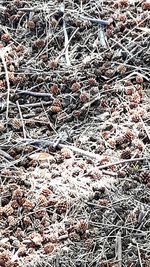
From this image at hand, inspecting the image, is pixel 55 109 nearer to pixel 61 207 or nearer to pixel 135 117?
pixel 135 117

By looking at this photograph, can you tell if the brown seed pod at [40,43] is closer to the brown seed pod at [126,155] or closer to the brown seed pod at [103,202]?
the brown seed pod at [126,155]

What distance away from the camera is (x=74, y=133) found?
2.58 meters

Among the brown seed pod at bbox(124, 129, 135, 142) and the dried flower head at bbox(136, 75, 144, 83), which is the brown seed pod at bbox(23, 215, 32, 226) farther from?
the dried flower head at bbox(136, 75, 144, 83)

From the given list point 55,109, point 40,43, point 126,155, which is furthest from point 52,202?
point 40,43

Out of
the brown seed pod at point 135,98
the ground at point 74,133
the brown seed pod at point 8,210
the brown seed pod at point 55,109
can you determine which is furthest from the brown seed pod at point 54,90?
the brown seed pod at point 8,210

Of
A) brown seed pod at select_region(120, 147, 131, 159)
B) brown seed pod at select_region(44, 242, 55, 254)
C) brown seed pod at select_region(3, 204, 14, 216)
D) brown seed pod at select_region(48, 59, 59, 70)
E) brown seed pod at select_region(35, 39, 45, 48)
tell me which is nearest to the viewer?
brown seed pod at select_region(44, 242, 55, 254)

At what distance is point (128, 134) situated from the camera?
2.51 m

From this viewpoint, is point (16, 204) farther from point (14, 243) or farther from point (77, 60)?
point (77, 60)

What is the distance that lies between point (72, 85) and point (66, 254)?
922mm

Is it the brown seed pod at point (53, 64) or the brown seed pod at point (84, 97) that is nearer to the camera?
the brown seed pod at point (84, 97)

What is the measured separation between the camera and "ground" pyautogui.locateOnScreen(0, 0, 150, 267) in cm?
219

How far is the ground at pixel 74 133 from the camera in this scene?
2.19 m

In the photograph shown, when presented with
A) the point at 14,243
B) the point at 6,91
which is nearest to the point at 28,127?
the point at 6,91

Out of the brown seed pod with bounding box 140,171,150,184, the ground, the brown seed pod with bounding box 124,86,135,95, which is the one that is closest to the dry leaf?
the ground
